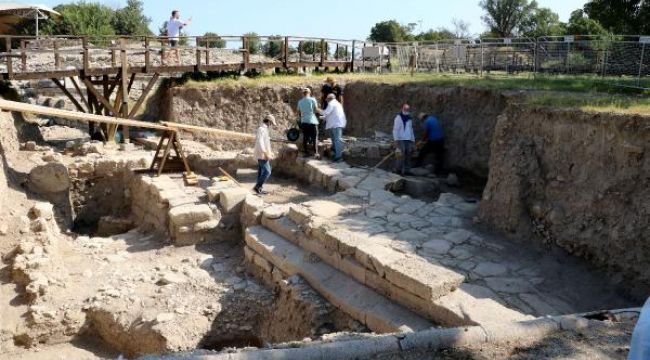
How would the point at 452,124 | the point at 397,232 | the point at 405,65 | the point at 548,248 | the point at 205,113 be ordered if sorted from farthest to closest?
the point at 405,65 → the point at 205,113 → the point at 452,124 → the point at 397,232 → the point at 548,248

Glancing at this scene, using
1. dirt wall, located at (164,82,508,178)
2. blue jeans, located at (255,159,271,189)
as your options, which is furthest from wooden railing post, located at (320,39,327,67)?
blue jeans, located at (255,159,271,189)

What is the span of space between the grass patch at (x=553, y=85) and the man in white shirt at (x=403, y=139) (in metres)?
1.92

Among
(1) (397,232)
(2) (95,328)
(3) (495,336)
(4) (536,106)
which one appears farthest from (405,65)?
(3) (495,336)

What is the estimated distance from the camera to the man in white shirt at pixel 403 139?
11.5m

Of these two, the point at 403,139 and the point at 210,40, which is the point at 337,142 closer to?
the point at 403,139

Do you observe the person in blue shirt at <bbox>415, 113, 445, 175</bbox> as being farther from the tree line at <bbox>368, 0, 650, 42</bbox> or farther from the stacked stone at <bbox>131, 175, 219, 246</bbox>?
the tree line at <bbox>368, 0, 650, 42</bbox>

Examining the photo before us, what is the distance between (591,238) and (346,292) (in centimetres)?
313

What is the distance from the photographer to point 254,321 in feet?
26.9

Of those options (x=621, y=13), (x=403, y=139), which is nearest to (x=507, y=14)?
(x=621, y=13)

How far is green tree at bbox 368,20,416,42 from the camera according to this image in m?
43.7

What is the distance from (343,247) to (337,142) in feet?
16.5

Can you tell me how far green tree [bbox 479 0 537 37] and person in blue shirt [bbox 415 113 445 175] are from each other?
3169 cm

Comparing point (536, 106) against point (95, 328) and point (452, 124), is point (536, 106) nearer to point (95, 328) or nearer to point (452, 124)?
point (452, 124)

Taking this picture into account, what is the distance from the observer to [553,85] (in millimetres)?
11805
